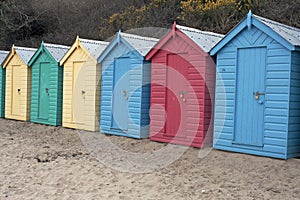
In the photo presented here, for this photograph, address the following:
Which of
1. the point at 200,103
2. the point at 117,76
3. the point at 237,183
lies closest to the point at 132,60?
the point at 117,76

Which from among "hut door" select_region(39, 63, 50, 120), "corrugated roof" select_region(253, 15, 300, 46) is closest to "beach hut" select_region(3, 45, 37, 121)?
"hut door" select_region(39, 63, 50, 120)

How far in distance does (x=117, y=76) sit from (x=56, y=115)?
2754 mm

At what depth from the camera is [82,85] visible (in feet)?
35.9

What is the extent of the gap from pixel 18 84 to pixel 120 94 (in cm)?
481

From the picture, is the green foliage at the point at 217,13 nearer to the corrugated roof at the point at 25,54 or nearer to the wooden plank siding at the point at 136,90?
the corrugated roof at the point at 25,54

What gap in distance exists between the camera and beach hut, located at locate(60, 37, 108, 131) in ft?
34.7

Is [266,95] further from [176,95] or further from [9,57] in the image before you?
[9,57]

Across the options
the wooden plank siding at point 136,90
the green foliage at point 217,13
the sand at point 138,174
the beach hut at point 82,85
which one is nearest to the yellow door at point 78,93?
the beach hut at point 82,85

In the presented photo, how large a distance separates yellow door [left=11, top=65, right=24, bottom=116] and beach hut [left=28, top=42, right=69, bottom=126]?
2.32 ft

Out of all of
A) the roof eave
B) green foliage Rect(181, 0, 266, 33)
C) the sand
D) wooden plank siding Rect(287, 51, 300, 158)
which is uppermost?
green foliage Rect(181, 0, 266, 33)

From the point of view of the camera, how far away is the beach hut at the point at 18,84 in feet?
42.4

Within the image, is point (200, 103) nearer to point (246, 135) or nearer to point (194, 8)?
point (246, 135)

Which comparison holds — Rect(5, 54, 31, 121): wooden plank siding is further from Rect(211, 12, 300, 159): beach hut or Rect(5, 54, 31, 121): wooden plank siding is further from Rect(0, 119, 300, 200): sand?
Rect(211, 12, 300, 159): beach hut

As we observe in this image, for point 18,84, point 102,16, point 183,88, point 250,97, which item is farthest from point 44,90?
point 102,16
